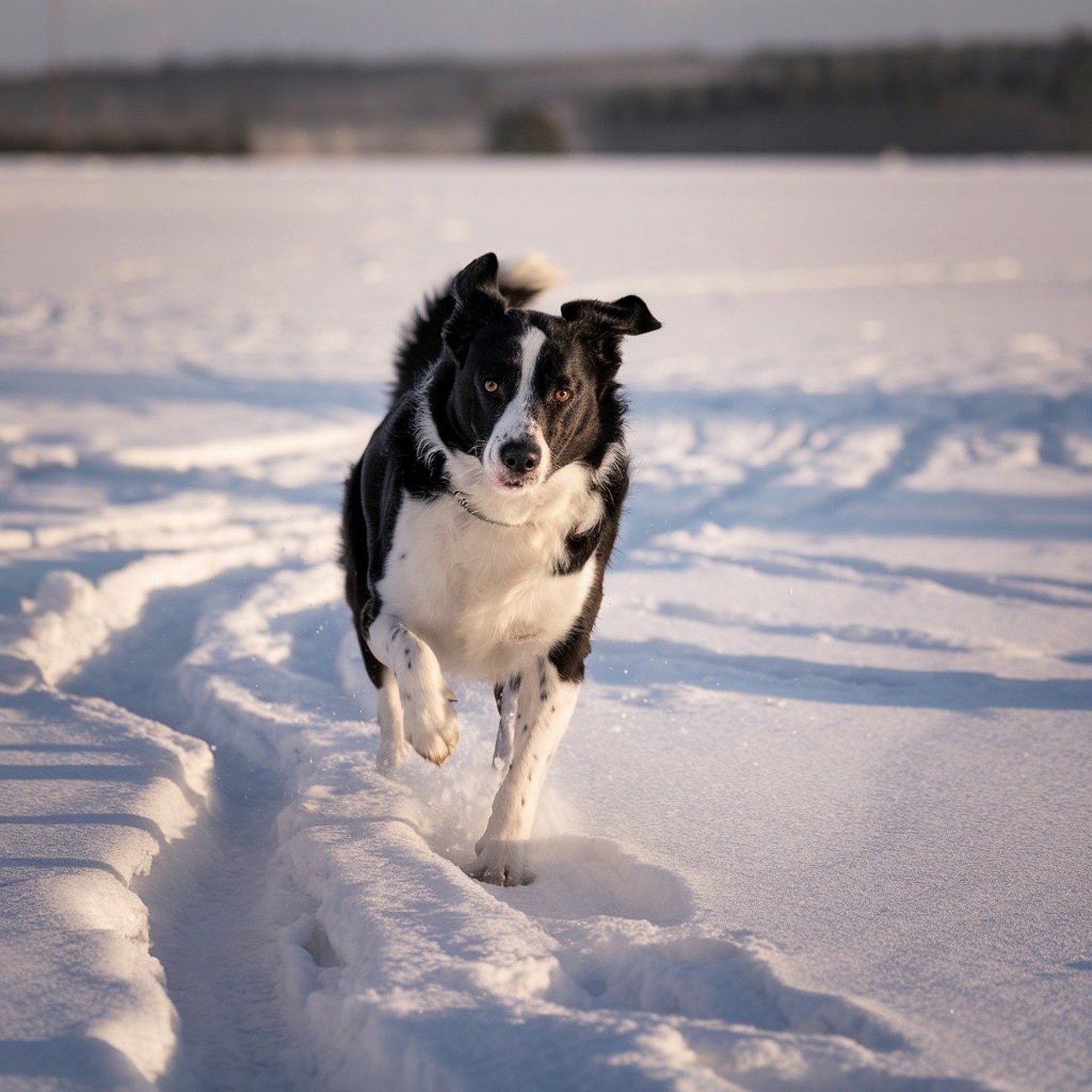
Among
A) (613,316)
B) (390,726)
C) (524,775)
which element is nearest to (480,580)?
(524,775)

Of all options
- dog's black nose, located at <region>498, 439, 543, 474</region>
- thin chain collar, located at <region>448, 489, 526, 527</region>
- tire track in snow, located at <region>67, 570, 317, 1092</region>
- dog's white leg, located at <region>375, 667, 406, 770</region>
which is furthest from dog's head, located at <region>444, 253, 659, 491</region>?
tire track in snow, located at <region>67, 570, 317, 1092</region>

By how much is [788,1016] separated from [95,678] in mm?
2959

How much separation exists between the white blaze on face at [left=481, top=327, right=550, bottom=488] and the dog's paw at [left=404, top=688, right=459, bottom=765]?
61 cm

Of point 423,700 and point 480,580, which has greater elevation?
point 480,580

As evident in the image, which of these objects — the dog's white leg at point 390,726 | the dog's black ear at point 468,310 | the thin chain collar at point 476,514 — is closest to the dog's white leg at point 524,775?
the thin chain collar at point 476,514

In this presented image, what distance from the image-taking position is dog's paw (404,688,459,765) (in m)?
3.50

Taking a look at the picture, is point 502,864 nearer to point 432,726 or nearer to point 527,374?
point 432,726

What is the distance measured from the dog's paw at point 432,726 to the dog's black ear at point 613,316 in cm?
116

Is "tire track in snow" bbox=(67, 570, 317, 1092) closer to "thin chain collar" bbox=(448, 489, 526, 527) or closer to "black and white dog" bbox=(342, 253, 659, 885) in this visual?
"black and white dog" bbox=(342, 253, 659, 885)

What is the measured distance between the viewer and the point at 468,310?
3.88m

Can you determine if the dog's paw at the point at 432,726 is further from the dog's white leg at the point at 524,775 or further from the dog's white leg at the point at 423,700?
the dog's white leg at the point at 524,775

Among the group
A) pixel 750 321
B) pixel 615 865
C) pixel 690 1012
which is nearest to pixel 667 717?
pixel 615 865

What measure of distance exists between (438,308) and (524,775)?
185cm

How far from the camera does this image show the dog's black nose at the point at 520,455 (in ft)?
11.6
